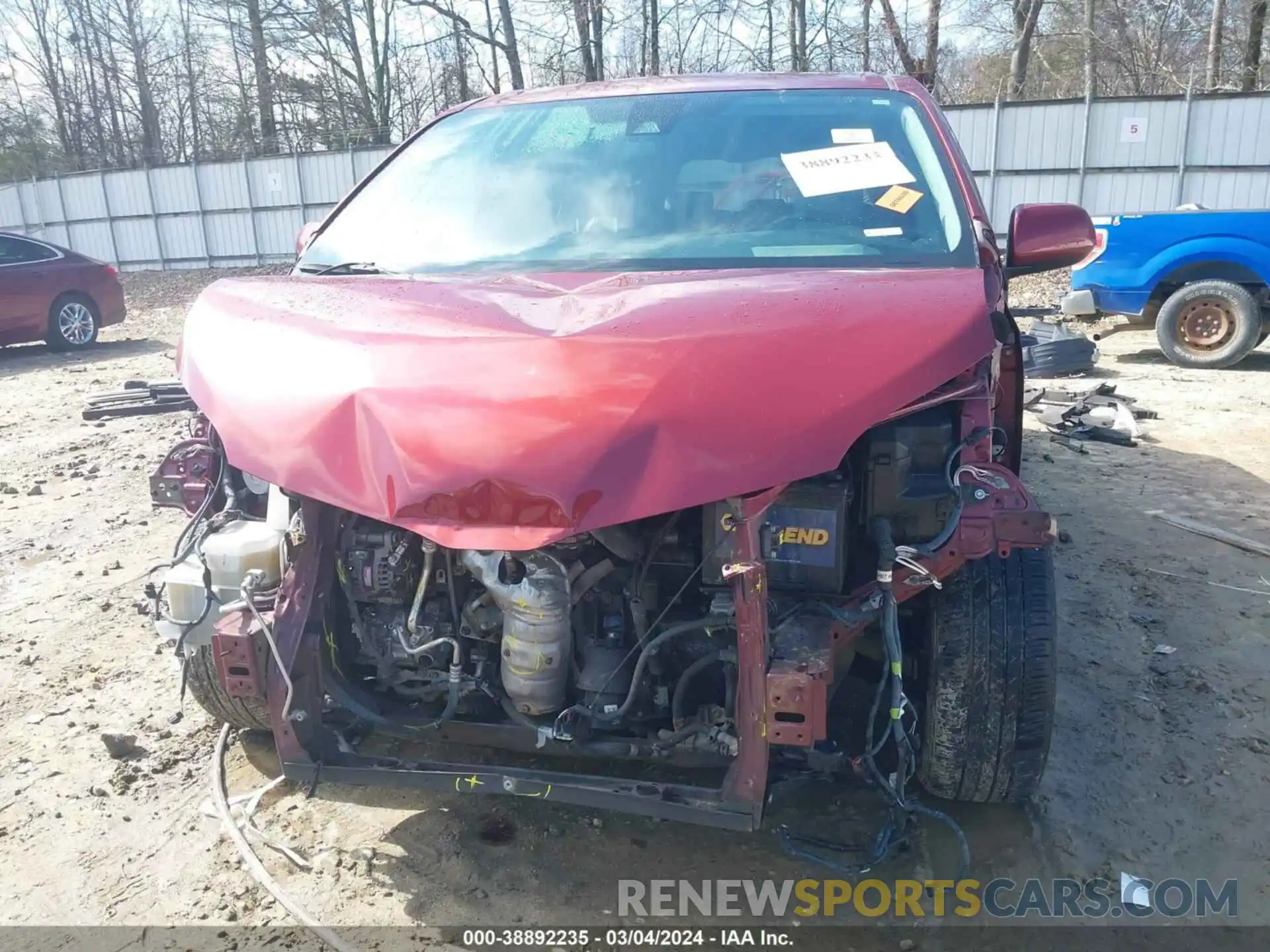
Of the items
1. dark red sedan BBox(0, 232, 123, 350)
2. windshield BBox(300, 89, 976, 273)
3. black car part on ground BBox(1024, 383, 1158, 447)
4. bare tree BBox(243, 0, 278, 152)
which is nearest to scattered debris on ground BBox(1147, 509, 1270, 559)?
black car part on ground BBox(1024, 383, 1158, 447)

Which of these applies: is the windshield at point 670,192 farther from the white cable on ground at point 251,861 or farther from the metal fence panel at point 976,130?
the metal fence panel at point 976,130

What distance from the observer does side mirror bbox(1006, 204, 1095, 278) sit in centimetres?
295

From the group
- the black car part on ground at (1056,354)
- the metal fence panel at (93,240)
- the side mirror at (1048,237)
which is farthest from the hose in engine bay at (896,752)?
the metal fence panel at (93,240)

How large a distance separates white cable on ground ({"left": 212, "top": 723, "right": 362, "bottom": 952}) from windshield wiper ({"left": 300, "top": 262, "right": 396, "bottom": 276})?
1438 mm

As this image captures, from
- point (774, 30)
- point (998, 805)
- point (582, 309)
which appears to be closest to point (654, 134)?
point (582, 309)

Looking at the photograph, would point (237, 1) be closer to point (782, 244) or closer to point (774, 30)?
point (774, 30)

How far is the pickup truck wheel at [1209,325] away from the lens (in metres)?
8.23

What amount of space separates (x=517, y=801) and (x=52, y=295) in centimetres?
1101

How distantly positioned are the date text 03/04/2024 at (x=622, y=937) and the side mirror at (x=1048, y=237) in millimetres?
2021

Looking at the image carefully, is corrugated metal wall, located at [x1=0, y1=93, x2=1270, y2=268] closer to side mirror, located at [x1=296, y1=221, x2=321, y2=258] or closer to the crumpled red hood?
side mirror, located at [x1=296, y1=221, x2=321, y2=258]

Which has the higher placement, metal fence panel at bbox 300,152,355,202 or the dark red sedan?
metal fence panel at bbox 300,152,355,202

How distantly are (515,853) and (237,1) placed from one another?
26.9 meters

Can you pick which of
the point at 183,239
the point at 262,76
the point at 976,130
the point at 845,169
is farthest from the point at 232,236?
the point at 845,169

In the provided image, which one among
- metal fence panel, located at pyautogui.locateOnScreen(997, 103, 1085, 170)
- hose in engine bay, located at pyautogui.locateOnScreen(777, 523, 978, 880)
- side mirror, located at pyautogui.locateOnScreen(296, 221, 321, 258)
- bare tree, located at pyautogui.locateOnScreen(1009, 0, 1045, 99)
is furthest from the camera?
bare tree, located at pyautogui.locateOnScreen(1009, 0, 1045, 99)
